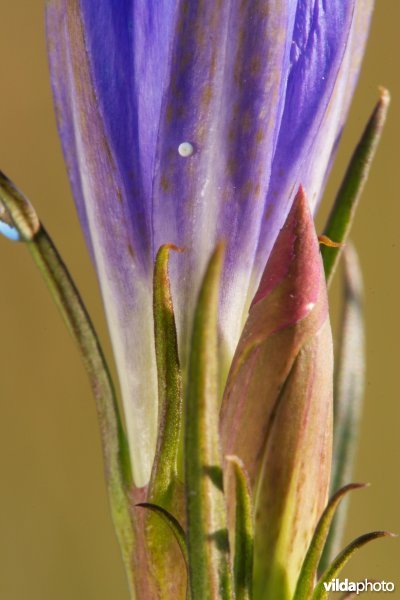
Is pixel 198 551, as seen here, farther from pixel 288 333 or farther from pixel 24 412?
pixel 24 412

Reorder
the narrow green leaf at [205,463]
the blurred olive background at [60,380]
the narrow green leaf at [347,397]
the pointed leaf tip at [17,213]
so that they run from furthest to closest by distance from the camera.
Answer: the blurred olive background at [60,380] < the narrow green leaf at [347,397] < the pointed leaf tip at [17,213] < the narrow green leaf at [205,463]

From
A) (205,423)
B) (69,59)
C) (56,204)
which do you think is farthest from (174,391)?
(56,204)

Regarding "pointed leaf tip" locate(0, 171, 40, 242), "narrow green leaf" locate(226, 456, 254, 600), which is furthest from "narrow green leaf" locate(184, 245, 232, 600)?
"pointed leaf tip" locate(0, 171, 40, 242)

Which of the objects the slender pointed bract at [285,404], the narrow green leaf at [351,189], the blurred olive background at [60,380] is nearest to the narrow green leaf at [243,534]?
the slender pointed bract at [285,404]

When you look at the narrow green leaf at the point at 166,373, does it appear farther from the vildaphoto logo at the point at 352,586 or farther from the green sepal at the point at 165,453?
the vildaphoto logo at the point at 352,586

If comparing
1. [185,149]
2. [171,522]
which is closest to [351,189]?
[185,149]

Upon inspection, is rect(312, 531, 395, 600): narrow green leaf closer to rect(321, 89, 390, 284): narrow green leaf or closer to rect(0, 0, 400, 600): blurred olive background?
rect(321, 89, 390, 284): narrow green leaf

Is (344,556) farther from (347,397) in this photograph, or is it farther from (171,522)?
(347,397)
